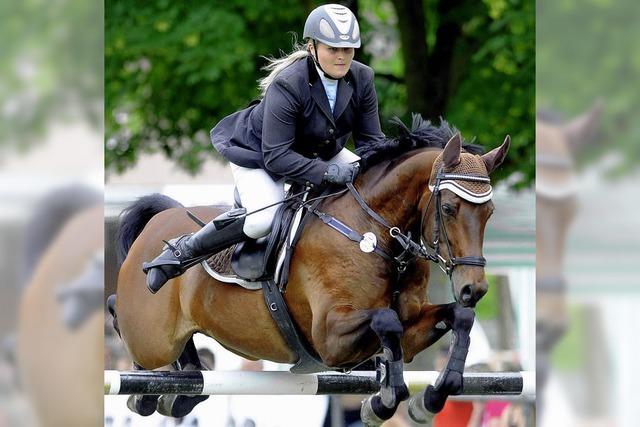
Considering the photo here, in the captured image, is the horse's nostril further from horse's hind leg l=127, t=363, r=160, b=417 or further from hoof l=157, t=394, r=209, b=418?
horse's hind leg l=127, t=363, r=160, b=417

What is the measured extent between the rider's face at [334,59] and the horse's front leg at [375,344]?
122 centimetres

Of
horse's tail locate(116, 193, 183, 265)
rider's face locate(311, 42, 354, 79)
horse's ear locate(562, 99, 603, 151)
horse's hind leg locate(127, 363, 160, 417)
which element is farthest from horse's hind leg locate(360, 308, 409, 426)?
horse's ear locate(562, 99, 603, 151)

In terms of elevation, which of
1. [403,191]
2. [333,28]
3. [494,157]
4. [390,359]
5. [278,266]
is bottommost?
[390,359]

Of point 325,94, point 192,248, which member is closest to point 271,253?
point 192,248

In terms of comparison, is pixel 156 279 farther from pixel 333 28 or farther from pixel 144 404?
pixel 333 28

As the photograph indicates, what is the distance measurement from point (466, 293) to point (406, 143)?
1.07 meters

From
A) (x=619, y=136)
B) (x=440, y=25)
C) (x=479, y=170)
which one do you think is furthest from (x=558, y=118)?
(x=440, y=25)

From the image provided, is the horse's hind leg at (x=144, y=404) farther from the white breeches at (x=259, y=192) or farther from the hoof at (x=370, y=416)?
the hoof at (x=370, y=416)

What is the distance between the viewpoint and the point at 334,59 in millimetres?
A: 5438

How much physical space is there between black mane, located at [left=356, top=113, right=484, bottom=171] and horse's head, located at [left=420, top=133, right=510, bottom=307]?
39 centimetres

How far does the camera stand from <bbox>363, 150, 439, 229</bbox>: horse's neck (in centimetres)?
548

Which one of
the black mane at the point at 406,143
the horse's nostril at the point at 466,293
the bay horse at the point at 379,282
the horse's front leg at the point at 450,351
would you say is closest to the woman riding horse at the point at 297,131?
the black mane at the point at 406,143

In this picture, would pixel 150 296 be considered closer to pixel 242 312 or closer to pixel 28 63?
pixel 242 312

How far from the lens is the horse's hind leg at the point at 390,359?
507cm
